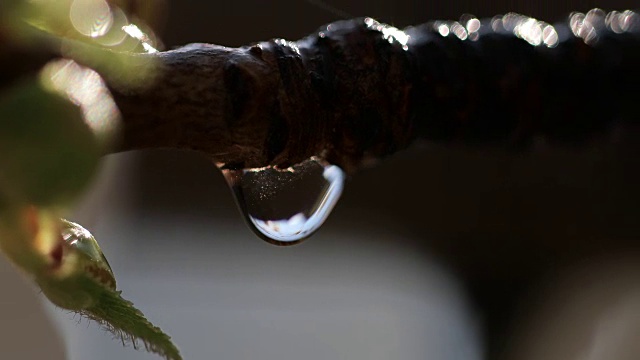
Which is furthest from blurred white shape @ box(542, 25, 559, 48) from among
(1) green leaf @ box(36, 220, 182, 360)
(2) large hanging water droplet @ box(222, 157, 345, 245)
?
(1) green leaf @ box(36, 220, 182, 360)

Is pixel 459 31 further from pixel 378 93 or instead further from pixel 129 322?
pixel 129 322

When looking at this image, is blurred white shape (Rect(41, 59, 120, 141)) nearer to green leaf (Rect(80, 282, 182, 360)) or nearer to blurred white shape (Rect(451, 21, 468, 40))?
green leaf (Rect(80, 282, 182, 360))

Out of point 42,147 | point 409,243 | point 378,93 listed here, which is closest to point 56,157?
point 42,147

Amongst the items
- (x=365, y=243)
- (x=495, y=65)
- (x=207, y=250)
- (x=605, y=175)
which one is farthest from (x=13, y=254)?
(x=207, y=250)

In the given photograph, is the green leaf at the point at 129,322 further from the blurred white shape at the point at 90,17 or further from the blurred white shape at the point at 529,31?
the blurred white shape at the point at 529,31

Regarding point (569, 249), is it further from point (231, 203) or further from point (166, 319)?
point (166, 319)

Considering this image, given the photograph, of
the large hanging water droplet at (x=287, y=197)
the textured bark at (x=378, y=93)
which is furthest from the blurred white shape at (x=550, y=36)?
the large hanging water droplet at (x=287, y=197)
